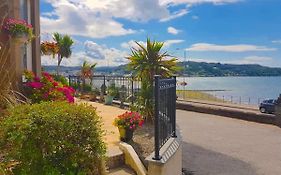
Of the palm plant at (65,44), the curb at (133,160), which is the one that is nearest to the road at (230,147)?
the curb at (133,160)

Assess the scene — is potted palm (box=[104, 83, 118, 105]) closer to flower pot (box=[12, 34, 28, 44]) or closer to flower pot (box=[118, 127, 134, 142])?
flower pot (box=[118, 127, 134, 142])

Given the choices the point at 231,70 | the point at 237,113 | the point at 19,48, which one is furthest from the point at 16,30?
the point at 231,70

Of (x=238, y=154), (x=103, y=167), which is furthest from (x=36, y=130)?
(x=238, y=154)

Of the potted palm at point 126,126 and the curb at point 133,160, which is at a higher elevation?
the potted palm at point 126,126

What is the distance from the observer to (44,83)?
26.5 feet

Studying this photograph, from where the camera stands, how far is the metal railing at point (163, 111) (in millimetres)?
5402

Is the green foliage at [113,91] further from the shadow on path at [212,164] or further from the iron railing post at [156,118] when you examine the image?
the iron railing post at [156,118]

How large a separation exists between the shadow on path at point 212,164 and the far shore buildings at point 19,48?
A: 4.76m

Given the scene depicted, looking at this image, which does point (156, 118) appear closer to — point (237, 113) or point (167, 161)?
point (167, 161)

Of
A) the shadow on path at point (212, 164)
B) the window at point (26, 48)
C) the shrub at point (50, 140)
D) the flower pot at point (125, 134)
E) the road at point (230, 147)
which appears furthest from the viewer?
the road at point (230, 147)

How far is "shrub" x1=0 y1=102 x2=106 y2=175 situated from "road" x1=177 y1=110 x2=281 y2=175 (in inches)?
180

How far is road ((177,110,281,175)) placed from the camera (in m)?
8.59

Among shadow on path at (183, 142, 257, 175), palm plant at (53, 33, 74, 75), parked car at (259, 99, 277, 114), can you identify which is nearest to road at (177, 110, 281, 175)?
shadow on path at (183, 142, 257, 175)

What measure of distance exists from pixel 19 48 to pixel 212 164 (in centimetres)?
572
